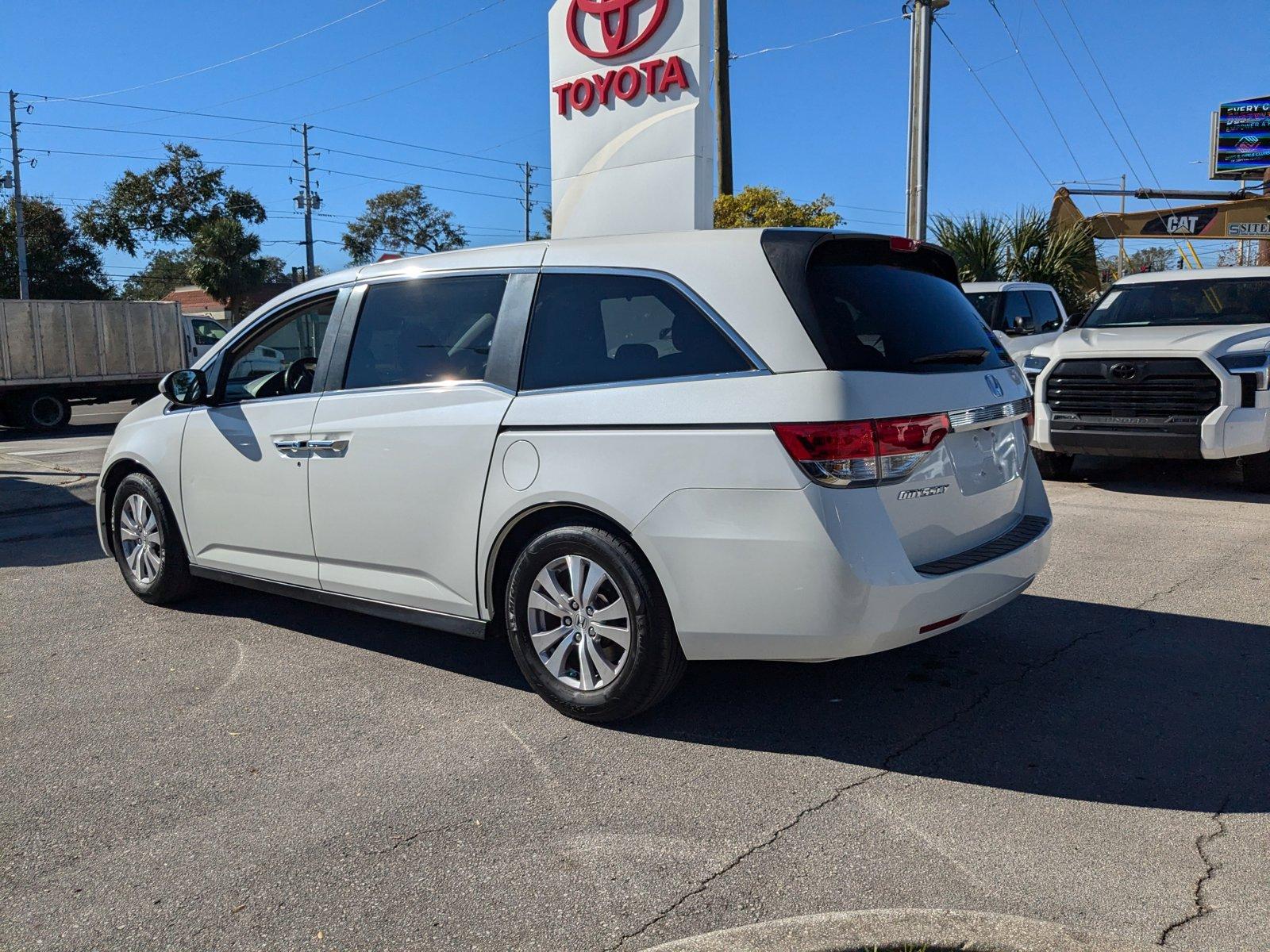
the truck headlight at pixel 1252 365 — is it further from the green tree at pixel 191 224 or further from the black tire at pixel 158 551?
the green tree at pixel 191 224

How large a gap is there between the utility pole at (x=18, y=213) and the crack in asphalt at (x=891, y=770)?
4342cm

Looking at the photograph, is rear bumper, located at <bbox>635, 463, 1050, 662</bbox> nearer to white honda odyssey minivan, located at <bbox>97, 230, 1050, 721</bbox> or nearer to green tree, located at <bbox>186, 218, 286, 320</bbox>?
white honda odyssey minivan, located at <bbox>97, 230, 1050, 721</bbox>

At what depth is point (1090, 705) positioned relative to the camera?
4.19 metres

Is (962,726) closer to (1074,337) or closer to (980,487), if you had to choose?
(980,487)

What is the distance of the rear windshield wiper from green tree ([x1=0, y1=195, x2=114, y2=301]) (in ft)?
162

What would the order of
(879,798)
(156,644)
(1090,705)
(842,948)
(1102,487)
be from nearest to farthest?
(842,948) < (879,798) < (1090,705) < (156,644) < (1102,487)

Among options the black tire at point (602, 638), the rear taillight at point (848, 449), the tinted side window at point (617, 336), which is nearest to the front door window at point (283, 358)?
the tinted side window at point (617, 336)

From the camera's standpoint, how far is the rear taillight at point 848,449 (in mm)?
3439

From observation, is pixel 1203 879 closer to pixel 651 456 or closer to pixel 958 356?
pixel 958 356

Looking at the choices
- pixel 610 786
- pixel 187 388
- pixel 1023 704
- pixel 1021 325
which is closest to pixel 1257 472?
pixel 1021 325

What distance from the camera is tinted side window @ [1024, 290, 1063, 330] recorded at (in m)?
13.2

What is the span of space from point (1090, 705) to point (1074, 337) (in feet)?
21.4

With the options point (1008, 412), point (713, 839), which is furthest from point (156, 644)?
point (1008, 412)

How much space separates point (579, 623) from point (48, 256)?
169ft
